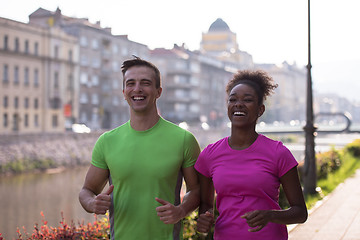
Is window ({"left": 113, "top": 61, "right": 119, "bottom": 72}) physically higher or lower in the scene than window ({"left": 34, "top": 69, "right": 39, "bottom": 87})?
higher

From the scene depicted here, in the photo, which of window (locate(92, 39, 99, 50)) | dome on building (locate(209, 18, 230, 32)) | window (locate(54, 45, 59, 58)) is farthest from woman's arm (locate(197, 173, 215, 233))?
dome on building (locate(209, 18, 230, 32))

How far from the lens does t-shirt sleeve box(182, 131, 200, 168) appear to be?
3.05m

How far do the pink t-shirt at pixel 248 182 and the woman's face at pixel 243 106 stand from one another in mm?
130

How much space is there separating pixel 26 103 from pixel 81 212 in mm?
26219

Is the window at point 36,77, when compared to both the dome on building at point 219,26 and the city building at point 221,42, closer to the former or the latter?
the city building at point 221,42

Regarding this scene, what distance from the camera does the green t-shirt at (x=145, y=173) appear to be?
300 cm

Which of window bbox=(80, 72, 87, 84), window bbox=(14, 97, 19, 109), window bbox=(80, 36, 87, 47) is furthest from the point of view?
window bbox=(80, 72, 87, 84)

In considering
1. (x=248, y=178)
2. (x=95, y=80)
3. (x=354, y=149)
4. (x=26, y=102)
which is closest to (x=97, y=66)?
(x=95, y=80)

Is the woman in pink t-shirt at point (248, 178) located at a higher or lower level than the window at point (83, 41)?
lower

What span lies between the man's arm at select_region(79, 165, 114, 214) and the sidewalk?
4008 mm

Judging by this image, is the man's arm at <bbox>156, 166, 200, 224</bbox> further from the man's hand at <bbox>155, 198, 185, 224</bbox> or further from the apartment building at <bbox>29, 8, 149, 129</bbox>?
the apartment building at <bbox>29, 8, 149, 129</bbox>

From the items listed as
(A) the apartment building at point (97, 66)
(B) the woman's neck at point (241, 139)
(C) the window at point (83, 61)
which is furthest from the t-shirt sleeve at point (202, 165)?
(C) the window at point (83, 61)

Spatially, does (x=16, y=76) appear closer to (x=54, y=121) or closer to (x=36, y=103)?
(x=36, y=103)

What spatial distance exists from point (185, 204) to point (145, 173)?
265 millimetres
